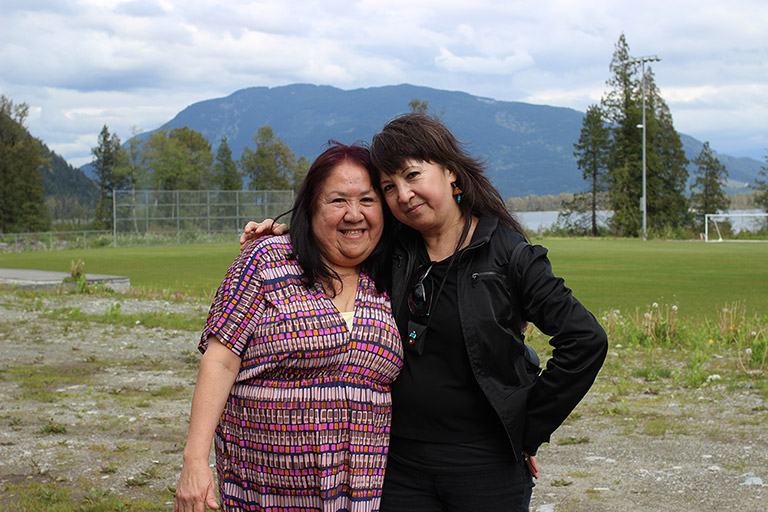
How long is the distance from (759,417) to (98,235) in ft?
151

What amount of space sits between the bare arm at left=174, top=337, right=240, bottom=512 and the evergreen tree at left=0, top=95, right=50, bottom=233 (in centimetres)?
6155

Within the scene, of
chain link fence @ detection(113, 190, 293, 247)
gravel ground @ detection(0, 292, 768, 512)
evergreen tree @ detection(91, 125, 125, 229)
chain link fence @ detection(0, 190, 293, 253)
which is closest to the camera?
gravel ground @ detection(0, 292, 768, 512)

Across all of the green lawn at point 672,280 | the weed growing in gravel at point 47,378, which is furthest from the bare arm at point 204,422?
the green lawn at point 672,280

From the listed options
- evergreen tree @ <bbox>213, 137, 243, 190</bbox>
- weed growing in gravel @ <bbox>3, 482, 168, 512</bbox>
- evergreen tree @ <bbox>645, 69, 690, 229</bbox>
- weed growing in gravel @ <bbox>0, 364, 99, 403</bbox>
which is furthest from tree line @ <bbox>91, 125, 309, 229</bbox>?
weed growing in gravel @ <bbox>3, 482, 168, 512</bbox>

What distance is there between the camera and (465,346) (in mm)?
2162

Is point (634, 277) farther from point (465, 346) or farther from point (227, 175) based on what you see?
point (227, 175)

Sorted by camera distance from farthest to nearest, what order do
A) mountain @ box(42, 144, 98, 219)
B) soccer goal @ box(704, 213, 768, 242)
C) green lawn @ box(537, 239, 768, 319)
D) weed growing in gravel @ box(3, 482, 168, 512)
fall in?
mountain @ box(42, 144, 98, 219) → soccer goal @ box(704, 213, 768, 242) → green lawn @ box(537, 239, 768, 319) → weed growing in gravel @ box(3, 482, 168, 512)

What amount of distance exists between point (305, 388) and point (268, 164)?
80.2m

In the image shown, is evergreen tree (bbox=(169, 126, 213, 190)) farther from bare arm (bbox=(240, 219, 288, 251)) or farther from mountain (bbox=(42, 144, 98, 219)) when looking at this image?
bare arm (bbox=(240, 219, 288, 251))

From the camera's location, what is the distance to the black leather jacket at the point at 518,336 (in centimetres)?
211

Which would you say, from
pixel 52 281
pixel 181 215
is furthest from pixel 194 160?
pixel 52 281

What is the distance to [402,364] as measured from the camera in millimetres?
2270

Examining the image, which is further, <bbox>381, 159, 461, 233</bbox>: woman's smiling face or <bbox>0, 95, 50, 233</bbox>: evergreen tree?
<bbox>0, 95, 50, 233</bbox>: evergreen tree

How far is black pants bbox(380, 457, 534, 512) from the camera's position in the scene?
7.11 ft
